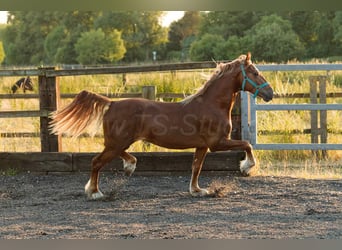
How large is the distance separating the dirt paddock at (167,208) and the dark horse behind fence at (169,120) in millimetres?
379

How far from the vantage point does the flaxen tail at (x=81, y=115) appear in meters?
5.79

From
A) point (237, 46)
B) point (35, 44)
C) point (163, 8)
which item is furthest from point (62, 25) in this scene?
point (163, 8)

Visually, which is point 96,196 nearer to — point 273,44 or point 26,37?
point 273,44

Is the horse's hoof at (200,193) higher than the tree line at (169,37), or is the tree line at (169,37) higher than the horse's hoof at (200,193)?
the tree line at (169,37)

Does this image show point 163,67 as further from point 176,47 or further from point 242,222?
point 176,47

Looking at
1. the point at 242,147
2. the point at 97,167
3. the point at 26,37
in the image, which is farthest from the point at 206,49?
the point at 97,167

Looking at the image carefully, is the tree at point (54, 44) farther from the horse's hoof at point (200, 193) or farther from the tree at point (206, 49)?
the horse's hoof at point (200, 193)

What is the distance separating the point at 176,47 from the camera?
57.2 m

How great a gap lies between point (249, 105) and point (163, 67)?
4.20ft

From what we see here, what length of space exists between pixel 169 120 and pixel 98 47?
43.5 meters

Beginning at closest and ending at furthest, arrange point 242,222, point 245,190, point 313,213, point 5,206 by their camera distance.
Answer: point 242,222
point 313,213
point 5,206
point 245,190

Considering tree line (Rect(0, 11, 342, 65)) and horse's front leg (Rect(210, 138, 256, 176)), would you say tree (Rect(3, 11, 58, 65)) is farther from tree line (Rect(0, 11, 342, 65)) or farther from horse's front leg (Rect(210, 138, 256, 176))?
horse's front leg (Rect(210, 138, 256, 176))

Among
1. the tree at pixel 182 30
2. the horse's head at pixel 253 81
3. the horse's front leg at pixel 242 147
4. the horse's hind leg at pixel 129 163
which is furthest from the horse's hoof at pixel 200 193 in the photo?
the tree at pixel 182 30

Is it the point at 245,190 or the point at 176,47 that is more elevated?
the point at 176,47
